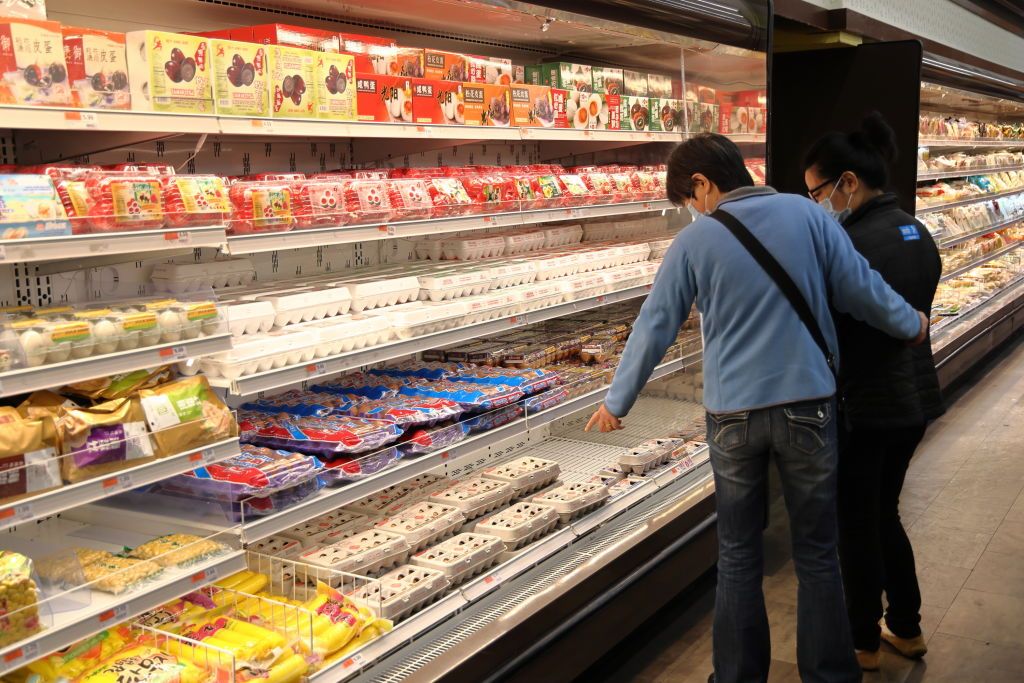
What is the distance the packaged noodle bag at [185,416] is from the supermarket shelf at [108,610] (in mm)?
275

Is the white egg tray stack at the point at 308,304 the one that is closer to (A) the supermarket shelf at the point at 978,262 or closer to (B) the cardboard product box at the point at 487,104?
(B) the cardboard product box at the point at 487,104

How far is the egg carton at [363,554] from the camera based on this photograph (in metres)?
2.77

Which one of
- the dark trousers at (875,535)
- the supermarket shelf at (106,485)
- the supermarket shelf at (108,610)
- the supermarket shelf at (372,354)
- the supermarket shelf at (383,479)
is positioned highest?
the supermarket shelf at (372,354)

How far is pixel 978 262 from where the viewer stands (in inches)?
334

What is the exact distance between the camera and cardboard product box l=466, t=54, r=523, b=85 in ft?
11.0

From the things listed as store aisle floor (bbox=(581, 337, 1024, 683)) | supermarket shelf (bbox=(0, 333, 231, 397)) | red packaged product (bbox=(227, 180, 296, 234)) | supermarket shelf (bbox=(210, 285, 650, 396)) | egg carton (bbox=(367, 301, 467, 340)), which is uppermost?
red packaged product (bbox=(227, 180, 296, 234))

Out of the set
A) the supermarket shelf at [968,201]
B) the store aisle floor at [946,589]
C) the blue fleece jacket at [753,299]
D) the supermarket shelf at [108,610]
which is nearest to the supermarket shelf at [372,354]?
the supermarket shelf at [108,610]

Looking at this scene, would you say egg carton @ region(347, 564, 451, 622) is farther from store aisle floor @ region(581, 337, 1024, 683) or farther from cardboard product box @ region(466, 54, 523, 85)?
cardboard product box @ region(466, 54, 523, 85)

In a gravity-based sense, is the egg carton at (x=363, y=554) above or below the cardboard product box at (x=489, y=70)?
below

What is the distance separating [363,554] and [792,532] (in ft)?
4.04

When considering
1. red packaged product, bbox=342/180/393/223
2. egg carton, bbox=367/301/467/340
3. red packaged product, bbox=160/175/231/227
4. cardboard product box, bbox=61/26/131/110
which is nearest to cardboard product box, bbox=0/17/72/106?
cardboard product box, bbox=61/26/131/110

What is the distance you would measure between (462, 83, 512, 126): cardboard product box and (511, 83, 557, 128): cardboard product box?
0.05m

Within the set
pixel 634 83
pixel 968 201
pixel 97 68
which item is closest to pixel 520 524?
pixel 97 68

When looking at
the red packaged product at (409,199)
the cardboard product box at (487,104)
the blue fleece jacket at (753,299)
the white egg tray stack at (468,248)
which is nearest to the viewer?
the blue fleece jacket at (753,299)
